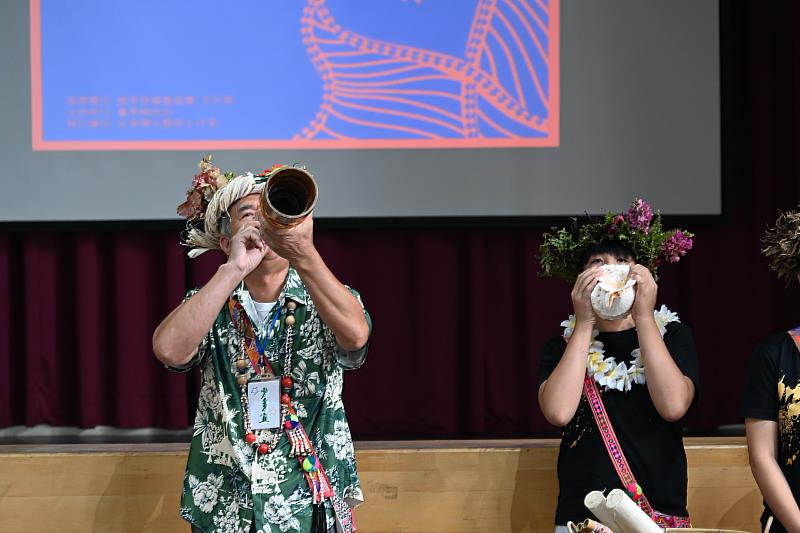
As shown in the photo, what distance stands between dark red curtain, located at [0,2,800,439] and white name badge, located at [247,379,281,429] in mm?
2032

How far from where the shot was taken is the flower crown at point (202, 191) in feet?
6.49

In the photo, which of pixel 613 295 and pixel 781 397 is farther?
pixel 613 295

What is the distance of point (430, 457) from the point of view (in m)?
2.59

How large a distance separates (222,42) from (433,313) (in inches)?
53.7

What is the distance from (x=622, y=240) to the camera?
229cm

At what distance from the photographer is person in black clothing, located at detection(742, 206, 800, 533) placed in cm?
198

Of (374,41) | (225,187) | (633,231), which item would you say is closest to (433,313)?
(374,41)

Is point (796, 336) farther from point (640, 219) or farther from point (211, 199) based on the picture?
point (211, 199)

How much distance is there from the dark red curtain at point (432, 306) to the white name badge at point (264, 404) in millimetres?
2032

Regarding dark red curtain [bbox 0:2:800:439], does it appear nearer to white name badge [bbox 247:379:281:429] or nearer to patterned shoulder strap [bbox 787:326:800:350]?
→ patterned shoulder strap [bbox 787:326:800:350]

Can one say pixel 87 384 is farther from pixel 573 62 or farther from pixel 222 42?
pixel 573 62

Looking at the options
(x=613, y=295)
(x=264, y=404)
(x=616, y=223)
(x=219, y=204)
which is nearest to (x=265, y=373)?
(x=264, y=404)

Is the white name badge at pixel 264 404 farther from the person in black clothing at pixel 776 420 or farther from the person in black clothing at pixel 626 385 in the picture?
the person in black clothing at pixel 776 420

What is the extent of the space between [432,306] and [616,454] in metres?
1.84
